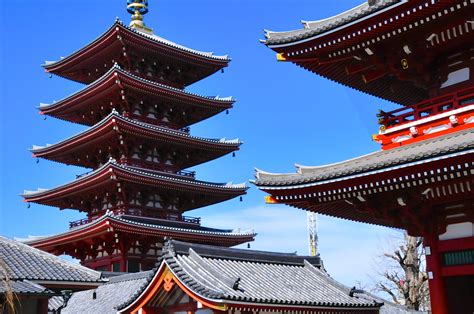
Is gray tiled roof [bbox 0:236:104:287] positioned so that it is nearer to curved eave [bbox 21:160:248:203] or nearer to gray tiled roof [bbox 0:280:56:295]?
gray tiled roof [bbox 0:280:56:295]

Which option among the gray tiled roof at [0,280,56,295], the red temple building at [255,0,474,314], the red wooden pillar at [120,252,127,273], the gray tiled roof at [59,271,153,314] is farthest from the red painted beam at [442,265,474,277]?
the red wooden pillar at [120,252,127,273]

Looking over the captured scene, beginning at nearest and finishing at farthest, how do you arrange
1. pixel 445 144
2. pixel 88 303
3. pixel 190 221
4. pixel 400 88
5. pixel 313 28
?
pixel 445 144 < pixel 313 28 < pixel 400 88 < pixel 88 303 < pixel 190 221

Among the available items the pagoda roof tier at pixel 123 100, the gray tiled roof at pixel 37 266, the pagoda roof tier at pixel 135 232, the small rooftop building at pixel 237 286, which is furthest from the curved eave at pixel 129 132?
the small rooftop building at pixel 237 286

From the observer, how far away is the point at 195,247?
1942 cm

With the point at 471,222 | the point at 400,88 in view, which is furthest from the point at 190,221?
the point at 471,222

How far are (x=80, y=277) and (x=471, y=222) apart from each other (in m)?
10.9

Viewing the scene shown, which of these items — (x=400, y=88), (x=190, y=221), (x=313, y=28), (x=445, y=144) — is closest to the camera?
(x=445, y=144)

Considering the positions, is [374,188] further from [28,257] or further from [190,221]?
[190,221]

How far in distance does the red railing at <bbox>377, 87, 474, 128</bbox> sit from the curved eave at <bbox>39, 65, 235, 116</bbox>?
23115 millimetres

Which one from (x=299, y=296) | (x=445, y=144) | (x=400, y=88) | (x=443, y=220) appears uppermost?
(x=400, y=88)

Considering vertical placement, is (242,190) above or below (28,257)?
above

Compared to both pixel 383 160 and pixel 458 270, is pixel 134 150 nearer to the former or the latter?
pixel 383 160

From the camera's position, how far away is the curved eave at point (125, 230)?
108ft

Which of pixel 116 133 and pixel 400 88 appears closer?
pixel 400 88
